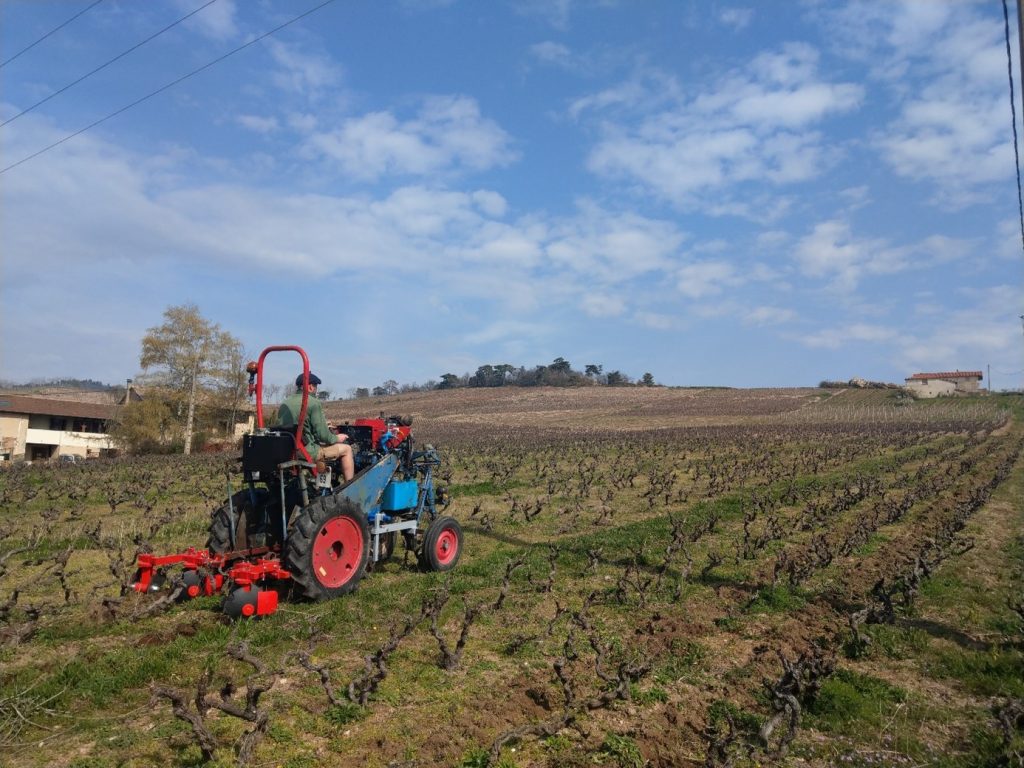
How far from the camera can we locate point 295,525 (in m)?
6.16

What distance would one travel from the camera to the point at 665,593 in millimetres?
7371

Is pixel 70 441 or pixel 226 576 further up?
pixel 226 576

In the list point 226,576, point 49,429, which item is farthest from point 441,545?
point 49,429

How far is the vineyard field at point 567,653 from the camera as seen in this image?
404 cm

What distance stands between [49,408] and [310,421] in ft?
151

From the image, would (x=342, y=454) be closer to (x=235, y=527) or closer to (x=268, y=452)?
(x=268, y=452)

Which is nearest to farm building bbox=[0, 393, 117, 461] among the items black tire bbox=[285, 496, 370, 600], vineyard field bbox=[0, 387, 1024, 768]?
vineyard field bbox=[0, 387, 1024, 768]

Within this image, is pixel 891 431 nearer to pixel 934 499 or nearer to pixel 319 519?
pixel 934 499

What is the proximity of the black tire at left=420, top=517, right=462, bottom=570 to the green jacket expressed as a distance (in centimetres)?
206

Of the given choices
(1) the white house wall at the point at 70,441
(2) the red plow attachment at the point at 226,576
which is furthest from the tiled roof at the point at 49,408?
(2) the red plow attachment at the point at 226,576

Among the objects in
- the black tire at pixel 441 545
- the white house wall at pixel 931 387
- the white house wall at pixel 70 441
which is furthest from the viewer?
the white house wall at pixel 931 387

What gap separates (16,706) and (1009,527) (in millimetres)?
13784

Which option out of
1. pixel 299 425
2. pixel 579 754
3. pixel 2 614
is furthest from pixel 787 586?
pixel 2 614

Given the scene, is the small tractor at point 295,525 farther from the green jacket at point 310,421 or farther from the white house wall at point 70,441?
the white house wall at point 70,441
